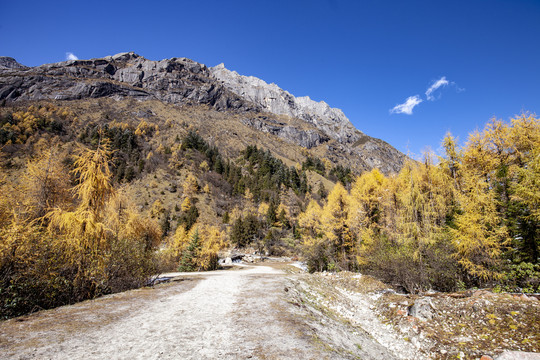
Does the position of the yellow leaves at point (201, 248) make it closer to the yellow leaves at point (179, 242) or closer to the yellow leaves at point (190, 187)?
the yellow leaves at point (179, 242)

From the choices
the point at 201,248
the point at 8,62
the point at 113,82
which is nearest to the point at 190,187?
the point at 201,248

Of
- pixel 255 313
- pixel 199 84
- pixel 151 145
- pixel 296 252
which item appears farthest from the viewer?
pixel 199 84

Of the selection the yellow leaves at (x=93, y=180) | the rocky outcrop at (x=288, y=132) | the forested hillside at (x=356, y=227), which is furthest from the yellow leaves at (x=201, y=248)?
the rocky outcrop at (x=288, y=132)

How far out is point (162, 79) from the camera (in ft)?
580

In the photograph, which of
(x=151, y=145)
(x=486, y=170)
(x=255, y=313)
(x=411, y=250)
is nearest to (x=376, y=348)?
(x=255, y=313)

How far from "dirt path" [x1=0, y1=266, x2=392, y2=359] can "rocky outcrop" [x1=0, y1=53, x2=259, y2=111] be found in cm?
16611

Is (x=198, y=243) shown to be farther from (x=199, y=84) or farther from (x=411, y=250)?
(x=199, y=84)

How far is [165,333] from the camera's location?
457cm

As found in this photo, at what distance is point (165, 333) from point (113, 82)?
195 metres

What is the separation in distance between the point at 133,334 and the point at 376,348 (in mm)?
5538

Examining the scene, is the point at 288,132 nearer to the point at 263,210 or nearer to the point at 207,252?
the point at 263,210

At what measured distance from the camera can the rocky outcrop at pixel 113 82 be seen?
12531 cm

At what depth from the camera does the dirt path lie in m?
3.65

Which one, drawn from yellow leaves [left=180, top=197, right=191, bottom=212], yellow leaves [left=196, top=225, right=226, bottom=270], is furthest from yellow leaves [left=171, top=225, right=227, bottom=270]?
yellow leaves [left=180, top=197, right=191, bottom=212]
